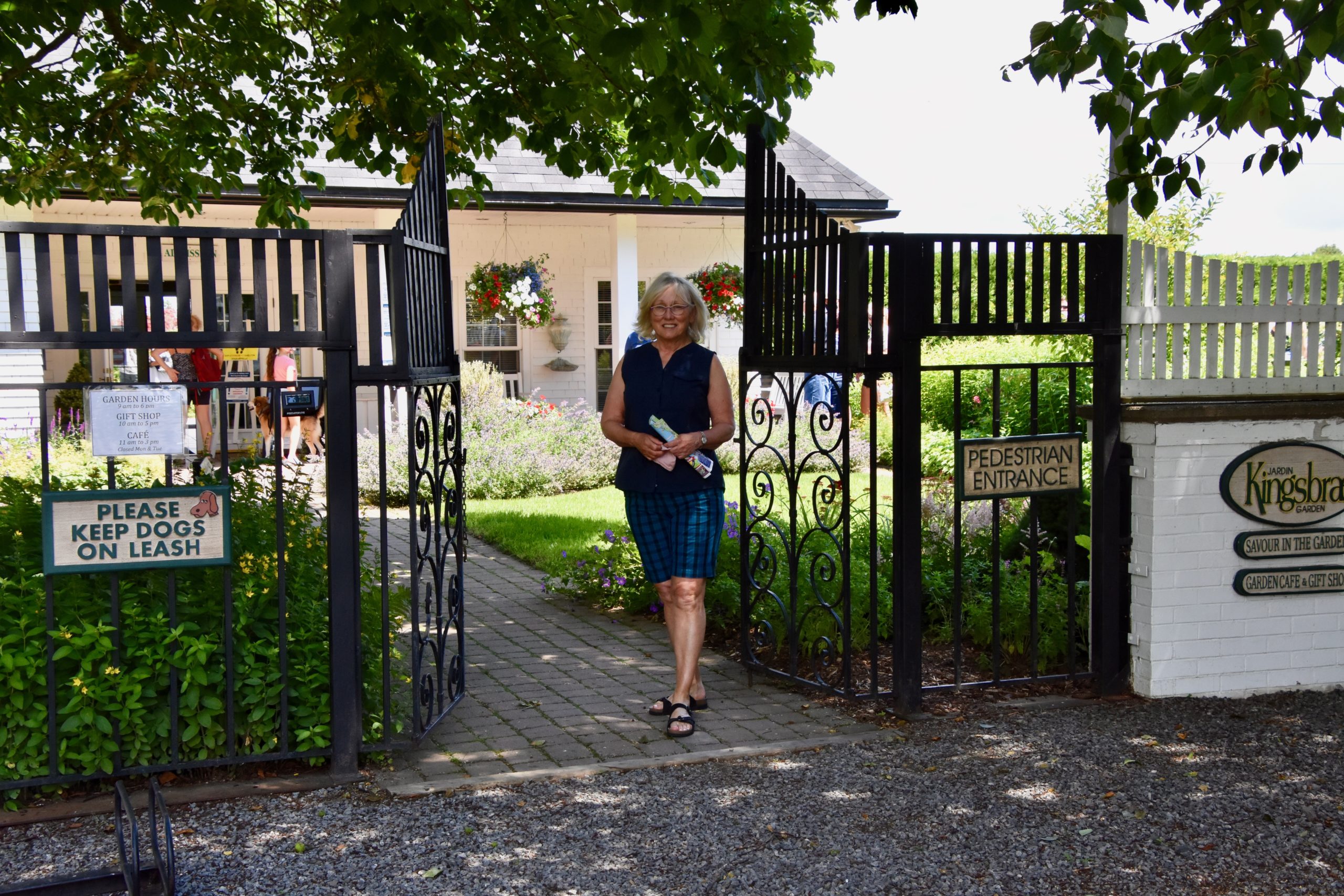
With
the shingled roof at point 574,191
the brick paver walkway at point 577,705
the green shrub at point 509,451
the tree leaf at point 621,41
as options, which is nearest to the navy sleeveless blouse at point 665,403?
the brick paver walkway at point 577,705

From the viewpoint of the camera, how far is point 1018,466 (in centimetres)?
521

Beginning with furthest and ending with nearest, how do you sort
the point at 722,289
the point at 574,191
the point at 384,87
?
the point at 722,289 < the point at 574,191 < the point at 384,87

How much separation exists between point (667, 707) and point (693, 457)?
1083 mm

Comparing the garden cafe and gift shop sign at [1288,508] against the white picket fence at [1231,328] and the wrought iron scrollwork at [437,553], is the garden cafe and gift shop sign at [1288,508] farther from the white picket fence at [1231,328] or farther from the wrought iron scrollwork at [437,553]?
the wrought iron scrollwork at [437,553]

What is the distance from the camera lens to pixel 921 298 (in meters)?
4.90

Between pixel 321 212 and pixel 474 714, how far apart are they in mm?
12427

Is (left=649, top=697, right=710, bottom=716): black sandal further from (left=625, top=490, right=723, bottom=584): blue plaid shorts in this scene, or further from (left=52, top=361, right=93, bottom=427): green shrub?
(left=52, top=361, right=93, bottom=427): green shrub

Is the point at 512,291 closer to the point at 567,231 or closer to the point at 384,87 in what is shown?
the point at 567,231

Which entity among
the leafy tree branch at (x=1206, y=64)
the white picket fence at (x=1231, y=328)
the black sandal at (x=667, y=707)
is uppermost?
the leafy tree branch at (x=1206, y=64)

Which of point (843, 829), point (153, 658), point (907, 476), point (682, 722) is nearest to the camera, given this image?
point (843, 829)

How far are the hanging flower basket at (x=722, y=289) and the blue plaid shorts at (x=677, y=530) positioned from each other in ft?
36.8

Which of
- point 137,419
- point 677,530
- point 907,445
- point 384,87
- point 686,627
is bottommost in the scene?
point 686,627

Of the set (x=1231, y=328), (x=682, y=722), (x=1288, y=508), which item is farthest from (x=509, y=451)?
(x=1288, y=508)

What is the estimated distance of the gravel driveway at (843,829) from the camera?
349 centimetres
